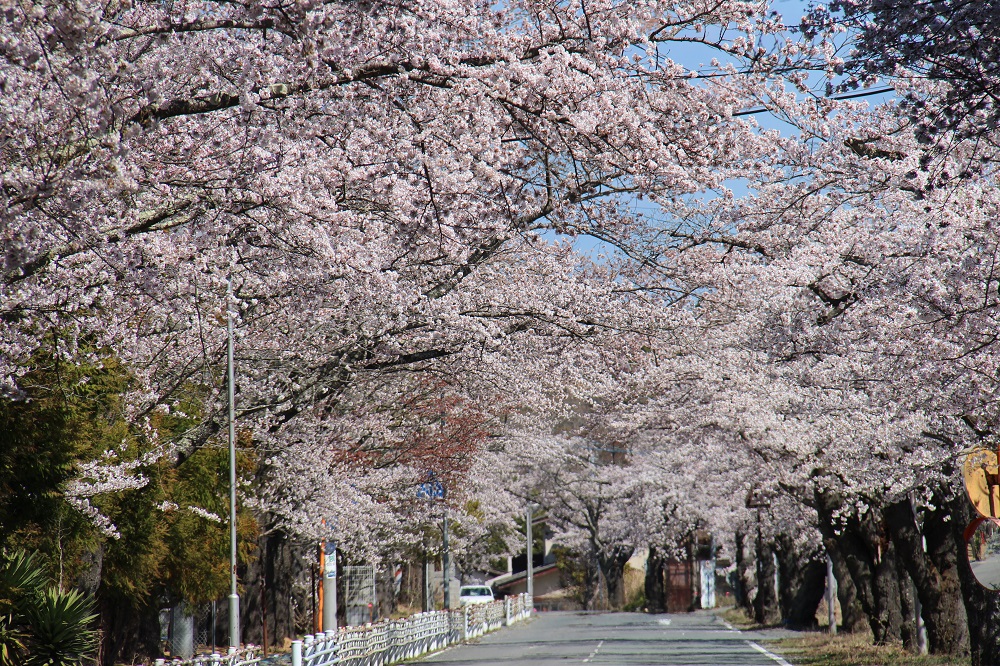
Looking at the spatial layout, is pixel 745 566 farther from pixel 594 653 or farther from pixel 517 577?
pixel 594 653

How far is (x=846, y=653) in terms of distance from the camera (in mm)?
25750

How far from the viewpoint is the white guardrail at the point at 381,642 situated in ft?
60.3

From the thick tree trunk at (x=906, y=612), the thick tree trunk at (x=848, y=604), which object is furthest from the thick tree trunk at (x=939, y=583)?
the thick tree trunk at (x=848, y=604)

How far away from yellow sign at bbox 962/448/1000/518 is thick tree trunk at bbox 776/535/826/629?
3173cm

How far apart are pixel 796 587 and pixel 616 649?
2133 centimetres

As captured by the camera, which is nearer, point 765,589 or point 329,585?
point 329,585

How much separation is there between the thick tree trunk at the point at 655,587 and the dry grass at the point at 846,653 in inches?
1575

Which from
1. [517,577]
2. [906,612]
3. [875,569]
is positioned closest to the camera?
[875,569]

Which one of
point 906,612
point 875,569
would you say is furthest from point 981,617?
point 906,612

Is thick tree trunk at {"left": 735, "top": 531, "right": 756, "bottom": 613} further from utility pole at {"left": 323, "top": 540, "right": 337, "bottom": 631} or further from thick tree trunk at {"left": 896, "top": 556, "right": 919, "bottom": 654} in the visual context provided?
utility pole at {"left": 323, "top": 540, "right": 337, "bottom": 631}

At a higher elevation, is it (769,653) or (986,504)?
(986,504)

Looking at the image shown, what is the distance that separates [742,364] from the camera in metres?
26.5

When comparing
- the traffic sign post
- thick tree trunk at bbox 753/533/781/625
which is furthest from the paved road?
the traffic sign post

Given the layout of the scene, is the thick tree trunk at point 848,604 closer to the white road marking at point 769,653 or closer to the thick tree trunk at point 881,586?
the white road marking at point 769,653
